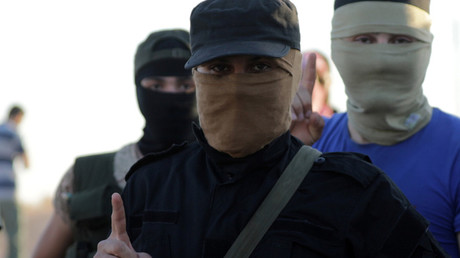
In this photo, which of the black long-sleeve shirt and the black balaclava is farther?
the black balaclava

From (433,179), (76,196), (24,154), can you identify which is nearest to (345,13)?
(433,179)

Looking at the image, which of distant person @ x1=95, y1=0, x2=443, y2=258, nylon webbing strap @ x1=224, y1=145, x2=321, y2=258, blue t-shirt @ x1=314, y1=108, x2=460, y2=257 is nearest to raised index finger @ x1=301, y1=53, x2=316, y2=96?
blue t-shirt @ x1=314, y1=108, x2=460, y2=257

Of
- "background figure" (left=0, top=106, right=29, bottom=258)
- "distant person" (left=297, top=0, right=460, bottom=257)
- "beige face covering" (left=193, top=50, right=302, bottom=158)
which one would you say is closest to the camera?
"beige face covering" (left=193, top=50, right=302, bottom=158)

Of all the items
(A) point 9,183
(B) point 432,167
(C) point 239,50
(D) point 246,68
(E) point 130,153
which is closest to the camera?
(C) point 239,50

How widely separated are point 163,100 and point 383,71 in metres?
1.33

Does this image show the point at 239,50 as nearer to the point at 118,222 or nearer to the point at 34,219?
the point at 118,222

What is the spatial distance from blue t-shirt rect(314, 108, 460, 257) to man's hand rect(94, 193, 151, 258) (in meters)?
1.59

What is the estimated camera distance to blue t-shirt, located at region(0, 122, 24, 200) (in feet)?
38.8

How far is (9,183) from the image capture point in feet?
39.1

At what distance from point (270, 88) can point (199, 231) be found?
528mm

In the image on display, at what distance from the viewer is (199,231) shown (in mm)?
3096

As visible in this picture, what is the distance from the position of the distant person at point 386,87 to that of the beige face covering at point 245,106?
4.11 feet

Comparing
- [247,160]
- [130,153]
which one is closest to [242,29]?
[247,160]

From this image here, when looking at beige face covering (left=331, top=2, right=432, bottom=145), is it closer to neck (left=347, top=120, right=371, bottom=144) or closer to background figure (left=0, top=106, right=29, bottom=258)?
neck (left=347, top=120, right=371, bottom=144)
